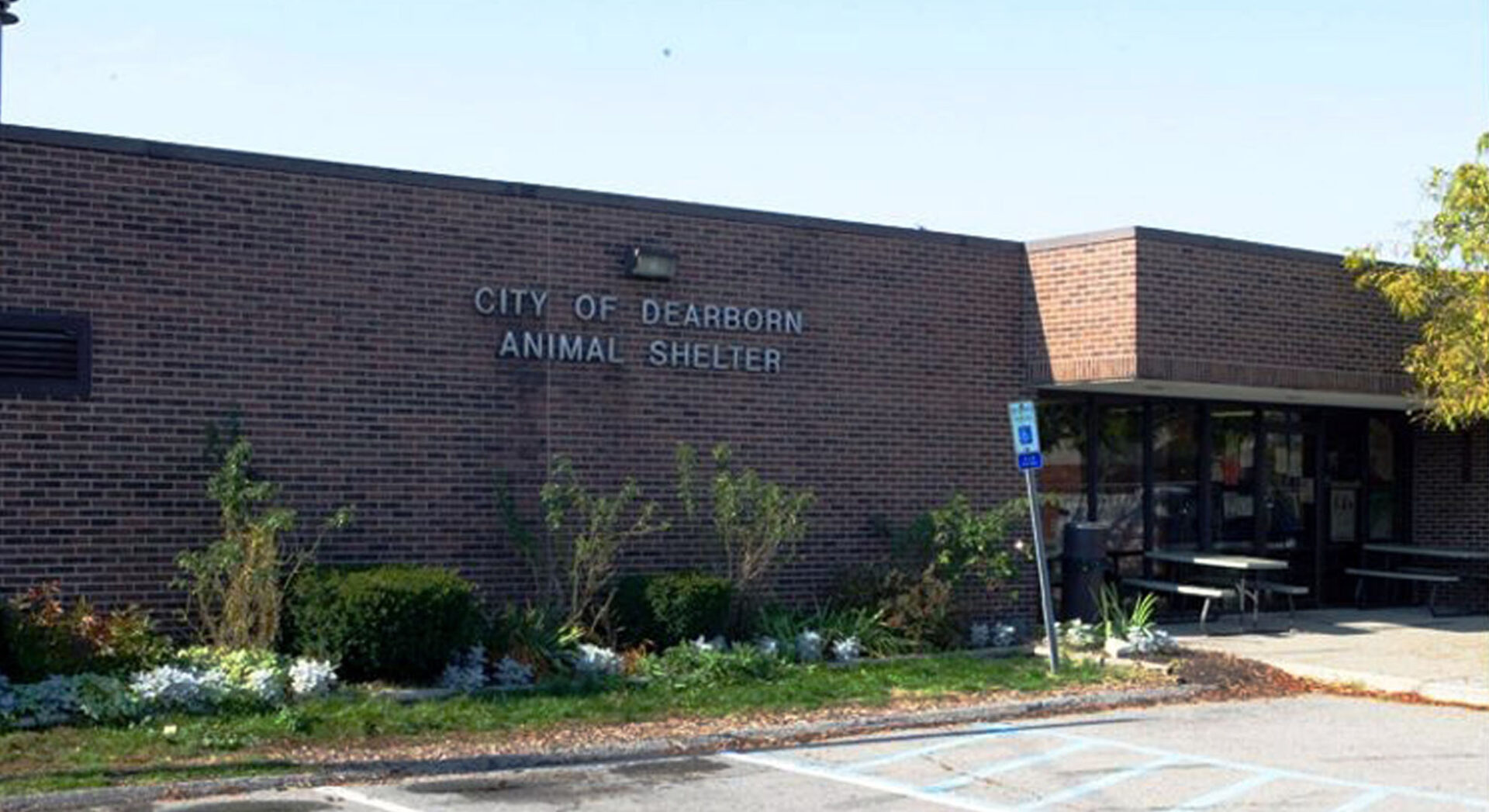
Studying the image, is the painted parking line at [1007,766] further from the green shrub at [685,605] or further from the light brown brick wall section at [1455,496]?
the light brown brick wall section at [1455,496]

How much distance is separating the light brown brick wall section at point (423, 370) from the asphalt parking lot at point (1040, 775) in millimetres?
4282

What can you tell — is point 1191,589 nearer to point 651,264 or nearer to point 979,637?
point 979,637

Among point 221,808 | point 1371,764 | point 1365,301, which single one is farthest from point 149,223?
point 1365,301

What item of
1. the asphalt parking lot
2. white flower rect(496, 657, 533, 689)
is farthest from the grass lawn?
the asphalt parking lot

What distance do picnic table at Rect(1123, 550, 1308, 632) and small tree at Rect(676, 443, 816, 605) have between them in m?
5.00

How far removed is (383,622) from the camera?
1330cm

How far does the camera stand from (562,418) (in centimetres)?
1616

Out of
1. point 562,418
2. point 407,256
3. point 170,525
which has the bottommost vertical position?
point 170,525

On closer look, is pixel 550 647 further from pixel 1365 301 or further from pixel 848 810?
pixel 1365 301

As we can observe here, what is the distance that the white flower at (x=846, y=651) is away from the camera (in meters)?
16.0

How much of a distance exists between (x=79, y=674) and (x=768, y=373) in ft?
24.0

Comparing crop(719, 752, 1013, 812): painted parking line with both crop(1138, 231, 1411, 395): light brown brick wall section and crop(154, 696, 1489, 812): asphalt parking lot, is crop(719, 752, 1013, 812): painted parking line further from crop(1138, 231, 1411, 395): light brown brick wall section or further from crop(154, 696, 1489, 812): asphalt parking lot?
crop(1138, 231, 1411, 395): light brown brick wall section

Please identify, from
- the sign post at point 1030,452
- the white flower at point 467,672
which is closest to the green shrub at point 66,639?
the white flower at point 467,672

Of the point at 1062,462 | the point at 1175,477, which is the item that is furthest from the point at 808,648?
the point at 1175,477
